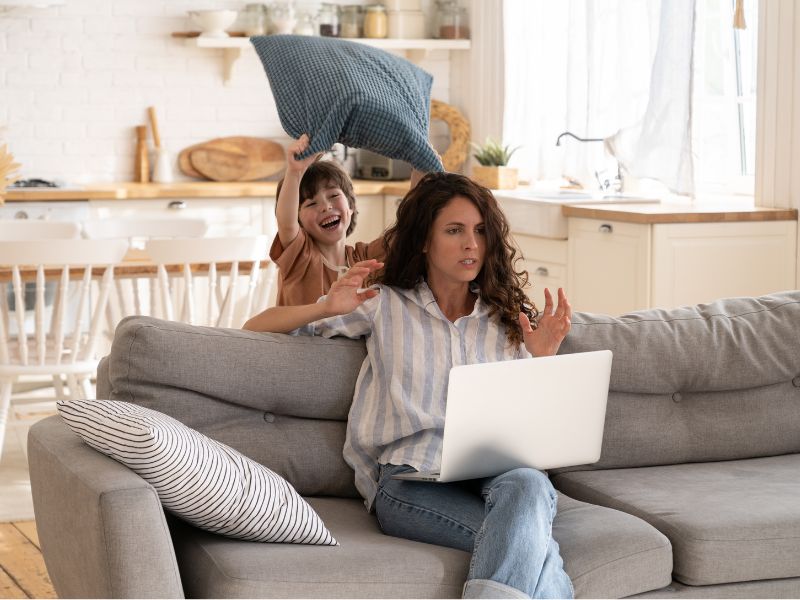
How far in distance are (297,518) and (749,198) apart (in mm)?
3310

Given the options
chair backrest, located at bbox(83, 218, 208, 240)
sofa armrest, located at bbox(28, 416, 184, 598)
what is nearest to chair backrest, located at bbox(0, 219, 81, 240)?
chair backrest, located at bbox(83, 218, 208, 240)

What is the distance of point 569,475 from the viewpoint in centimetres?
269

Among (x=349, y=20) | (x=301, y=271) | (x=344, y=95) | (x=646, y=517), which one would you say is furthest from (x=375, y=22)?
(x=646, y=517)

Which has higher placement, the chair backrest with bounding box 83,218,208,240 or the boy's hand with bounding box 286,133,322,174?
the boy's hand with bounding box 286,133,322,174

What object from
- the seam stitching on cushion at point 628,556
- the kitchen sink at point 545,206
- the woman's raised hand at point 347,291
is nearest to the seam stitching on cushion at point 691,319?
the woman's raised hand at point 347,291

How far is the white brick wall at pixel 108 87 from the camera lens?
613 centimetres

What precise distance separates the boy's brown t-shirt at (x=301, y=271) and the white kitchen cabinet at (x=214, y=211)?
2.82 metres

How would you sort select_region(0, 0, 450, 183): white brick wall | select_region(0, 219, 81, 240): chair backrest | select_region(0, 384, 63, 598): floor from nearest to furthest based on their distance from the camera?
select_region(0, 384, 63, 598): floor < select_region(0, 219, 81, 240): chair backrest < select_region(0, 0, 450, 183): white brick wall

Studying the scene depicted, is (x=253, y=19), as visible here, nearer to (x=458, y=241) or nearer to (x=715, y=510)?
(x=458, y=241)

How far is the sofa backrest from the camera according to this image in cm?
245

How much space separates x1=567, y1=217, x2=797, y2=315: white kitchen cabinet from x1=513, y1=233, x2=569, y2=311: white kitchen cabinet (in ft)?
1.37

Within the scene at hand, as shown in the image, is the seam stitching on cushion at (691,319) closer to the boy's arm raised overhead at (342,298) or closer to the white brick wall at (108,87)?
the boy's arm raised overhead at (342,298)

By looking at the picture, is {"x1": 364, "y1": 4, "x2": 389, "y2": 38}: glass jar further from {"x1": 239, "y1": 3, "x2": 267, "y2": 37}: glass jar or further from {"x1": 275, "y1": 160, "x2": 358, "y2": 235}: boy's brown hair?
{"x1": 275, "y1": 160, "x2": 358, "y2": 235}: boy's brown hair

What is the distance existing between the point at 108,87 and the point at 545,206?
267cm
